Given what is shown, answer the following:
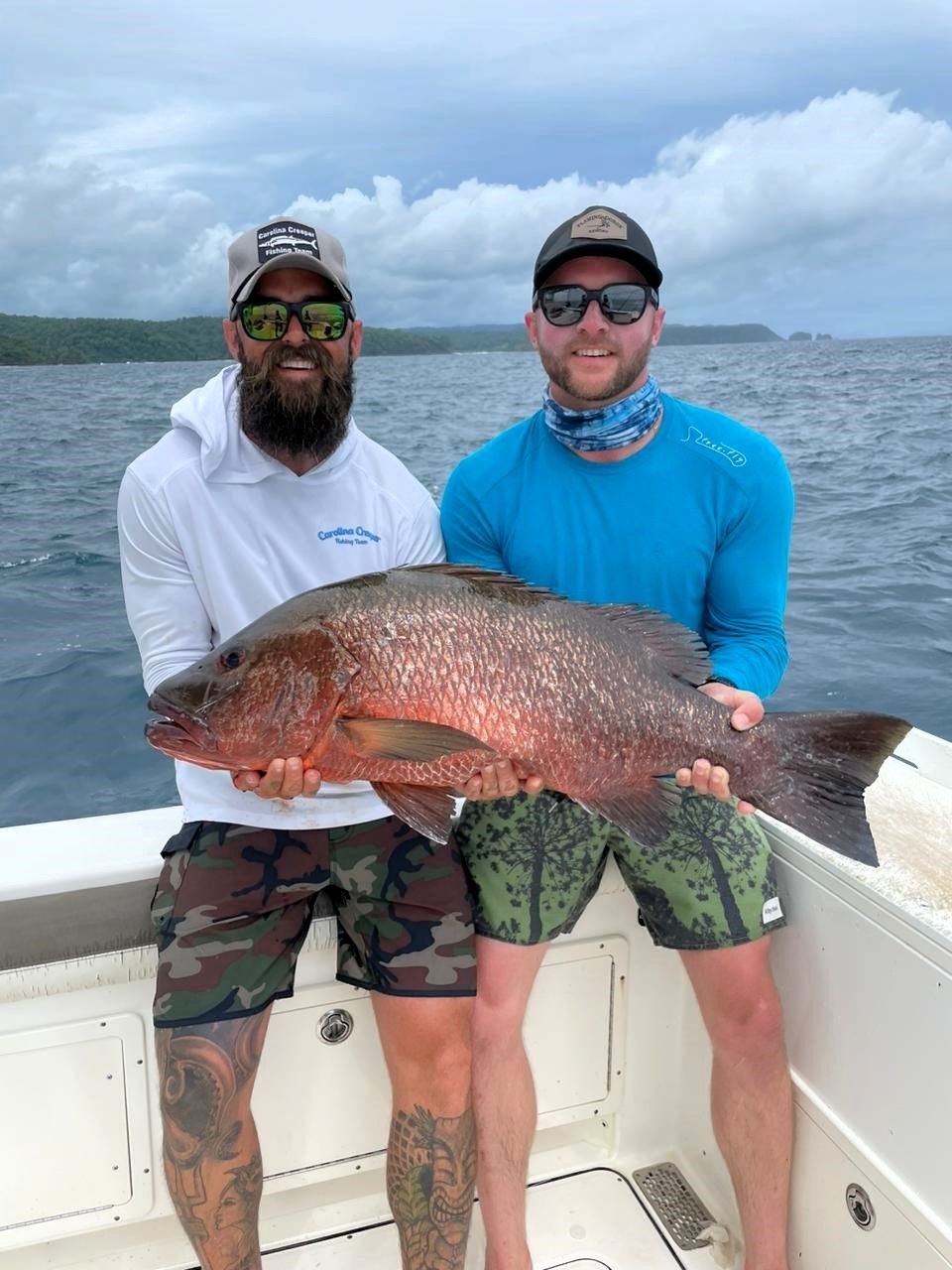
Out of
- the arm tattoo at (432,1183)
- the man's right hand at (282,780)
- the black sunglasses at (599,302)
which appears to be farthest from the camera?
the black sunglasses at (599,302)

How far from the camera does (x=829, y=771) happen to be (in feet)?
7.88

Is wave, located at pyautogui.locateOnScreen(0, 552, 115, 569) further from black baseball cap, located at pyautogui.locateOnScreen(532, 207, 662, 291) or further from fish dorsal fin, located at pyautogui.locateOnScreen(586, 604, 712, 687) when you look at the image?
fish dorsal fin, located at pyautogui.locateOnScreen(586, 604, 712, 687)

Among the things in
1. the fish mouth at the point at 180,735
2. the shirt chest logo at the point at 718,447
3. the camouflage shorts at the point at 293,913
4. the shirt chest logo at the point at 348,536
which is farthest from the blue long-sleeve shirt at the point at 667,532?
the fish mouth at the point at 180,735

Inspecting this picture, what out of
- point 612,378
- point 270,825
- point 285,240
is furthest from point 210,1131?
point 285,240

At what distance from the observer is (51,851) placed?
2.79m

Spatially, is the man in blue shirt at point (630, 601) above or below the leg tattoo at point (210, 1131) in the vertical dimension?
above

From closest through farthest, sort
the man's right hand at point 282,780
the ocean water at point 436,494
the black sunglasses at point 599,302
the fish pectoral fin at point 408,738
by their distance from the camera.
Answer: the fish pectoral fin at point 408,738 < the man's right hand at point 282,780 < the black sunglasses at point 599,302 < the ocean water at point 436,494

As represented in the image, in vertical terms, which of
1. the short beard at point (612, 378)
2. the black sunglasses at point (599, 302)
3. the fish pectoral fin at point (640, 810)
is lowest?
the fish pectoral fin at point (640, 810)

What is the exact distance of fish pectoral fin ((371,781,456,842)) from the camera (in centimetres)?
237

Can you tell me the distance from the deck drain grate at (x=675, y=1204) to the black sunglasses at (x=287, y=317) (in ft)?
9.18

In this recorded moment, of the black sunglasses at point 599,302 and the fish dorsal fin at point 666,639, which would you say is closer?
the fish dorsal fin at point 666,639

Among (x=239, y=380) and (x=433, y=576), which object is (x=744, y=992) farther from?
(x=239, y=380)

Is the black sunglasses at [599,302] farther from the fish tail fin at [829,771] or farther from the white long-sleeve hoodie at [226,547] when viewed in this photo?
the fish tail fin at [829,771]

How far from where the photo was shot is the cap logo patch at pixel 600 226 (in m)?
2.90
